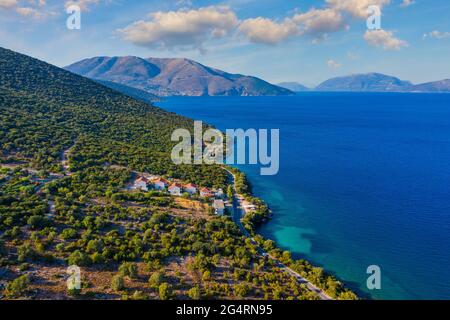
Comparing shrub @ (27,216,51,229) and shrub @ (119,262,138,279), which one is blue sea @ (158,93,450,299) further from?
shrub @ (27,216,51,229)

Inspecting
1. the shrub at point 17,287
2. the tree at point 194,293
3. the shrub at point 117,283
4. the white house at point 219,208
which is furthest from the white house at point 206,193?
the shrub at point 17,287

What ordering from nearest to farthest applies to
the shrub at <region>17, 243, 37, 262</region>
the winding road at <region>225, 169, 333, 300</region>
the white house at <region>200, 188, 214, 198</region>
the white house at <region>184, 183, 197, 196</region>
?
the shrub at <region>17, 243, 37, 262</region> < the winding road at <region>225, 169, 333, 300</region> < the white house at <region>200, 188, 214, 198</region> < the white house at <region>184, 183, 197, 196</region>

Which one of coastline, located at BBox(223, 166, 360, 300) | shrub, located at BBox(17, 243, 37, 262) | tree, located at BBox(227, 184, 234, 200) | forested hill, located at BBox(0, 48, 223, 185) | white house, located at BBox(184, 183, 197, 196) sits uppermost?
forested hill, located at BBox(0, 48, 223, 185)

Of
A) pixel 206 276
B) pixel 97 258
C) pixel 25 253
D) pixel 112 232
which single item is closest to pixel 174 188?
pixel 112 232

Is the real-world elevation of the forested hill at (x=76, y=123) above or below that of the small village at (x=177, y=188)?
above

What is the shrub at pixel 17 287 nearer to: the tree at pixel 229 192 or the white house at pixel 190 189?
the white house at pixel 190 189

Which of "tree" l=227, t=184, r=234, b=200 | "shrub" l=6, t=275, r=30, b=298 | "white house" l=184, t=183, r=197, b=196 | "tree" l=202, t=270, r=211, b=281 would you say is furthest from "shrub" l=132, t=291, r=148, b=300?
"tree" l=227, t=184, r=234, b=200

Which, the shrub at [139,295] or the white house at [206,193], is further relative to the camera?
the white house at [206,193]

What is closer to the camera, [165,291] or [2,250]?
[165,291]

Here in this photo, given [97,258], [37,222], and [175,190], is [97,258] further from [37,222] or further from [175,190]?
[175,190]
